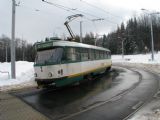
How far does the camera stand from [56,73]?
1373cm

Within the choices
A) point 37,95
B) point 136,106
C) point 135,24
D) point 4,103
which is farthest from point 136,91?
point 135,24

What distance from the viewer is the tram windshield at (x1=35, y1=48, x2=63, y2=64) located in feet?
45.8

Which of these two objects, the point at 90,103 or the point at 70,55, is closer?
the point at 90,103

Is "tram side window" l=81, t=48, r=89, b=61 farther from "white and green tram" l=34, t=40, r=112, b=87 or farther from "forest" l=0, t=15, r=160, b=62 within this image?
"forest" l=0, t=15, r=160, b=62

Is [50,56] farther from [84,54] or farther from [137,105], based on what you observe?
[137,105]

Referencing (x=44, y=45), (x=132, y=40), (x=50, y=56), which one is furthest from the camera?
(x=132, y=40)

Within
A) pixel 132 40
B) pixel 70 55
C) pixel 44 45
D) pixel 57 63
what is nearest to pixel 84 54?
pixel 70 55

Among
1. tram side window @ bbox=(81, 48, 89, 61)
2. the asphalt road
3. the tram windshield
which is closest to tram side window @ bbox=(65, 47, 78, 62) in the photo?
the tram windshield

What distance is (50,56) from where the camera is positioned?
14.2 m

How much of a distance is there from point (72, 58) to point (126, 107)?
5870 mm

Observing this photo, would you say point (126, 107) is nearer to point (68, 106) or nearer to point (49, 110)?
point (68, 106)

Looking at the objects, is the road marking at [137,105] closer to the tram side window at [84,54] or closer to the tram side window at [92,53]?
the tram side window at [84,54]

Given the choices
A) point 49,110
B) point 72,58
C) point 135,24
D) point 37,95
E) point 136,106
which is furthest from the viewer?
point 135,24

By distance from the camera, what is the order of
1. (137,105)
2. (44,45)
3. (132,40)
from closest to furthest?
(137,105) < (44,45) < (132,40)
